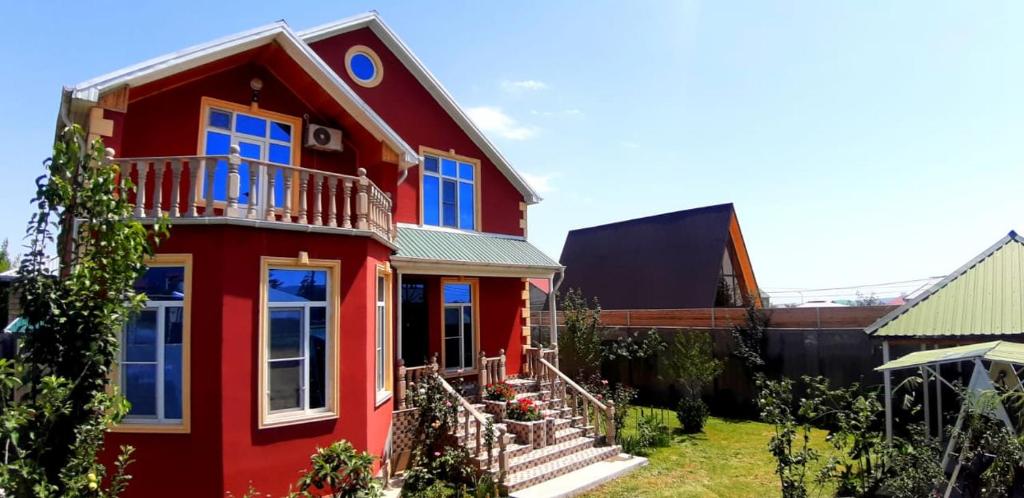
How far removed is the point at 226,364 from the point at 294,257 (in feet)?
5.38

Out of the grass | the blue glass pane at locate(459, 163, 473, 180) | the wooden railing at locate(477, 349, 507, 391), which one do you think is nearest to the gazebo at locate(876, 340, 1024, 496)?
the grass

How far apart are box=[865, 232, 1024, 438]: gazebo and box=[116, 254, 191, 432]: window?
10579 millimetres

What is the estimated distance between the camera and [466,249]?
1256 cm

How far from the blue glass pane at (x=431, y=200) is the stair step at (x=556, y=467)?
581 cm

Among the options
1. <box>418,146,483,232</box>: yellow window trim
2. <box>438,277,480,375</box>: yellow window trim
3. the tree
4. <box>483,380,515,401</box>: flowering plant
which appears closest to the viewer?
the tree

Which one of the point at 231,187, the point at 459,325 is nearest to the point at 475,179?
the point at 459,325

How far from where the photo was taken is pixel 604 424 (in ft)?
40.2

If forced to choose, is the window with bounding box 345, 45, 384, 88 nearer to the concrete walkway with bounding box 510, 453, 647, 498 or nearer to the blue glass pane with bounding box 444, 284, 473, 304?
the blue glass pane with bounding box 444, 284, 473, 304

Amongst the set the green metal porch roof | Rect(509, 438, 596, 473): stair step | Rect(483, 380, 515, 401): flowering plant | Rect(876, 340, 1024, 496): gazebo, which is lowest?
Rect(509, 438, 596, 473): stair step

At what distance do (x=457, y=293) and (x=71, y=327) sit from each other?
9155mm

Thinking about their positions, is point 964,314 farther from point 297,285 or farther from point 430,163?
point 297,285

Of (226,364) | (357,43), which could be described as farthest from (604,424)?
(357,43)

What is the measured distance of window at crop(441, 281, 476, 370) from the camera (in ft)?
42.5

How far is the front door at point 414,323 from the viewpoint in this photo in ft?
40.7
